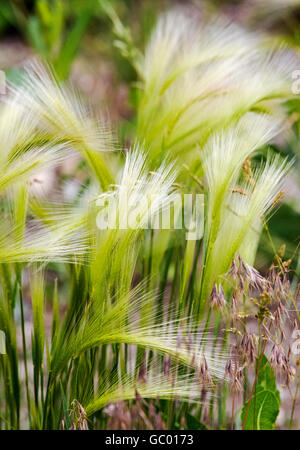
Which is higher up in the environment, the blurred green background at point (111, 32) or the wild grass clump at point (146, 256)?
the blurred green background at point (111, 32)

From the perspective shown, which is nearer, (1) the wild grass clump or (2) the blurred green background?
(1) the wild grass clump

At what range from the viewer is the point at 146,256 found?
89 cm

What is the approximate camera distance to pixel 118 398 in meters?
0.68

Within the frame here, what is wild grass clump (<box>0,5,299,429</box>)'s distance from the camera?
68cm

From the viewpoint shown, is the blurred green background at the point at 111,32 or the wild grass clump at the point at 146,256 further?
the blurred green background at the point at 111,32

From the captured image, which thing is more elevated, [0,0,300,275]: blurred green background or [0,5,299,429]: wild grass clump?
[0,0,300,275]: blurred green background

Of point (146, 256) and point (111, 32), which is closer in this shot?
point (146, 256)

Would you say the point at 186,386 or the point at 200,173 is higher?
the point at 200,173

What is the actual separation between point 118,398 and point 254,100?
45 cm

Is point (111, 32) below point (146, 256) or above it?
above

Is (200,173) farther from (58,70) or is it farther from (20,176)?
(58,70)

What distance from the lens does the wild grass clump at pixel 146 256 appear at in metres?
0.68

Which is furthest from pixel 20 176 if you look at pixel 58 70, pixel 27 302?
pixel 27 302
